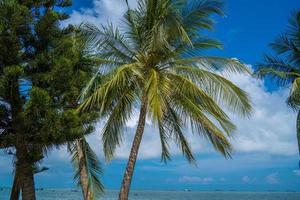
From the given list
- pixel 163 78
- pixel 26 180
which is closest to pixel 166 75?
pixel 163 78

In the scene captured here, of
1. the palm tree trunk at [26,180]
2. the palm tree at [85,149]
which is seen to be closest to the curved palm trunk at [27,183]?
the palm tree trunk at [26,180]

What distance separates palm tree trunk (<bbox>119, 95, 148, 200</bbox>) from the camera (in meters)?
12.5

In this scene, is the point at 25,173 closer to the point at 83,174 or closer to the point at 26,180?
the point at 26,180

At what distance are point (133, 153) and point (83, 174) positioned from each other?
2.17m

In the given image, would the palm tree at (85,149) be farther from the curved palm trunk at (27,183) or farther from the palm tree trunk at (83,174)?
the curved palm trunk at (27,183)

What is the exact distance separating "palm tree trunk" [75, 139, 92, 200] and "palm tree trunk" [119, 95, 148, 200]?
64.3 inches

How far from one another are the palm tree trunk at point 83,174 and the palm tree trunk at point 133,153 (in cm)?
163

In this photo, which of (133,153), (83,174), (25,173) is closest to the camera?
(25,173)

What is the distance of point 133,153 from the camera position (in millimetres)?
12781

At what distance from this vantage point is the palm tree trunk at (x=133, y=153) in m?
12.5

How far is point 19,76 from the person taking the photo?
483 inches

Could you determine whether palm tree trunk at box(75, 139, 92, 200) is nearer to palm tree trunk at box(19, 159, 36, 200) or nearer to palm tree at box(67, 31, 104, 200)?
palm tree at box(67, 31, 104, 200)

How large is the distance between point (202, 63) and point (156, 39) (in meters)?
1.58

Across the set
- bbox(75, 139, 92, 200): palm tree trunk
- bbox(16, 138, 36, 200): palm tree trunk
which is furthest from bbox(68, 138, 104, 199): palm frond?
bbox(16, 138, 36, 200): palm tree trunk
